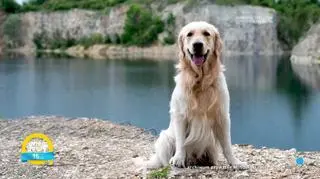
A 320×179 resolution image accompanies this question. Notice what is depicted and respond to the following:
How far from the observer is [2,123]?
1584 centimetres

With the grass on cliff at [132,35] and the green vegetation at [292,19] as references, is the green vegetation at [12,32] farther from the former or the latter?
the green vegetation at [292,19]

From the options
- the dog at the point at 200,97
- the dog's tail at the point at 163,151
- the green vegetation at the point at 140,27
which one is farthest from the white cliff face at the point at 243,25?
the dog at the point at 200,97

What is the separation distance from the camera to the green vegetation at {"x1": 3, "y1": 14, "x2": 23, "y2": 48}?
120125mm

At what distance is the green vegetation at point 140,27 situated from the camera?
4250 inches

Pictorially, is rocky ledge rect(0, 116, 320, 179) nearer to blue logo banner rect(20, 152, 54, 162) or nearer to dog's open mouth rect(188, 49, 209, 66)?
blue logo banner rect(20, 152, 54, 162)

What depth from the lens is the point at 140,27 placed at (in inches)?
4414

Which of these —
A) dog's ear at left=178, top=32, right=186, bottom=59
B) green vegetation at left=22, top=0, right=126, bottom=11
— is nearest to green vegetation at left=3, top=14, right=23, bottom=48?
green vegetation at left=22, top=0, right=126, bottom=11

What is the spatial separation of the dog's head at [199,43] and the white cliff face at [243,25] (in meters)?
92.7

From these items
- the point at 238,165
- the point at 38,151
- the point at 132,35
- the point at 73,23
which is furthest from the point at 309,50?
the point at 238,165

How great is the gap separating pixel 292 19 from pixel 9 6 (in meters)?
60.3

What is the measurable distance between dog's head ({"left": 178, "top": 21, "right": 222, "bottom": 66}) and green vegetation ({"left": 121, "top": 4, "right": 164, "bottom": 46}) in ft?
328

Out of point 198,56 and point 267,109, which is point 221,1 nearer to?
point 267,109

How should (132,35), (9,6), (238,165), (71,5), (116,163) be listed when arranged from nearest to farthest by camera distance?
(238,165)
(116,163)
(132,35)
(71,5)
(9,6)

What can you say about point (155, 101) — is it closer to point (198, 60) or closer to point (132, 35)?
point (198, 60)
